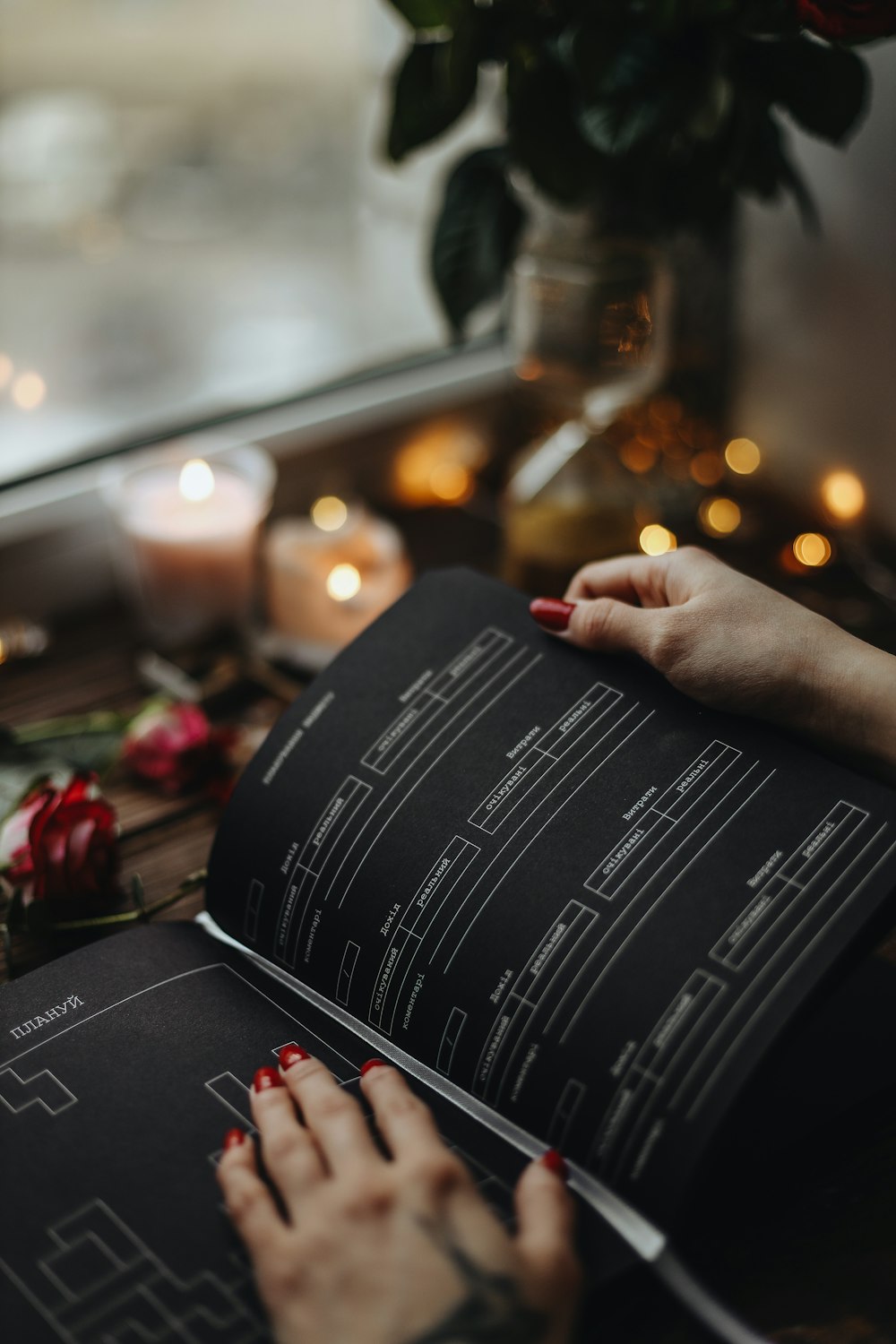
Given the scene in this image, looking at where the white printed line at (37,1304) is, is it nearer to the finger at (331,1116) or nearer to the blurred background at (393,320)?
the finger at (331,1116)

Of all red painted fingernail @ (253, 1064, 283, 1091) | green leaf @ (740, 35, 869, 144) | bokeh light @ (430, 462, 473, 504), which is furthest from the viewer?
bokeh light @ (430, 462, 473, 504)

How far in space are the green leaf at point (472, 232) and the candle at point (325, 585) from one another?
187 millimetres

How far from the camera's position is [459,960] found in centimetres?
55

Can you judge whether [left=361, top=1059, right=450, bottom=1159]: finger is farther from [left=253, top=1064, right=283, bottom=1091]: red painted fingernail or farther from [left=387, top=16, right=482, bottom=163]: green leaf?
[left=387, top=16, right=482, bottom=163]: green leaf

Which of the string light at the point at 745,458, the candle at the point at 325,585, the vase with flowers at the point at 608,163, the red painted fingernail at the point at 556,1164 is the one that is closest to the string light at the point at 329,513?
the candle at the point at 325,585

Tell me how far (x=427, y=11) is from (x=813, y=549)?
52 centimetres

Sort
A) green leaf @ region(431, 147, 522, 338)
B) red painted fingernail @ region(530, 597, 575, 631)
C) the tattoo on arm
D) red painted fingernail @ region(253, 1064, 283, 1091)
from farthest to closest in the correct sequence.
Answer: green leaf @ region(431, 147, 522, 338), red painted fingernail @ region(530, 597, 575, 631), red painted fingernail @ region(253, 1064, 283, 1091), the tattoo on arm

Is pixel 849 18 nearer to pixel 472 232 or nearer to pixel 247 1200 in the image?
pixel 472 232

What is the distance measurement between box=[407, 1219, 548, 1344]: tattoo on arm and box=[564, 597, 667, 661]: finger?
31cm

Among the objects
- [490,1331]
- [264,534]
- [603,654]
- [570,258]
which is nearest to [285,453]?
[264,534]

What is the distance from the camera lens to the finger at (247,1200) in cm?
47

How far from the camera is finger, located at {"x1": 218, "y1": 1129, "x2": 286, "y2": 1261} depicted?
18.4 inches

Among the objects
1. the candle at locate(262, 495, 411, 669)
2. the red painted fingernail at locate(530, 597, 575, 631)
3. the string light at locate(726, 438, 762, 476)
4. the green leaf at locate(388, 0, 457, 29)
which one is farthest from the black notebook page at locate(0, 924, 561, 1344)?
the string light at locate(726, 438, 762, 476)

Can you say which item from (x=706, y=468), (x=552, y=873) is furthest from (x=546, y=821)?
(x=706, y=468)
